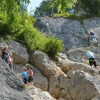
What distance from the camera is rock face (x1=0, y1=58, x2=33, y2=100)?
4793 millimetres

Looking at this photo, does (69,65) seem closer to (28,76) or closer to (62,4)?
(28,76)

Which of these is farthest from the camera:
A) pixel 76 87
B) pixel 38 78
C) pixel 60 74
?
pixel 38 78

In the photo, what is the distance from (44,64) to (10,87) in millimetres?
14210

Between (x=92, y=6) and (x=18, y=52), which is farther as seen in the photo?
(x=92, y=6)

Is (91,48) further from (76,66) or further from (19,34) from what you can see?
(19,34)

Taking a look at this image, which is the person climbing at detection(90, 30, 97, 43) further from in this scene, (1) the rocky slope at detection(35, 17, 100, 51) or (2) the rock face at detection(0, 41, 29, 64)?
(2) the rock face at detection(0, 41, 29, 64)

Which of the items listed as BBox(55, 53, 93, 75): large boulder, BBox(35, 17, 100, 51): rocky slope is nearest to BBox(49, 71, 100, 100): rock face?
BBox(55, 53, 93, 75): large boulder

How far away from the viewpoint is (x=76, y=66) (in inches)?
792

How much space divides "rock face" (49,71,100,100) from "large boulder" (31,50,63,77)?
1990mm

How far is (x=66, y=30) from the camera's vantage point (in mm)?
29172

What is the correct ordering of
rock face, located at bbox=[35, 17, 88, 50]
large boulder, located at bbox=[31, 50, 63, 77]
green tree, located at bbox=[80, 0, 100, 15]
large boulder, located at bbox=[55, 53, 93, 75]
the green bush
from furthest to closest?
1. green tree, located at bbox=[80, 0, 100, 15]
2. rock face, located at bbox=[35, 17, 88, 50]
3. the green bush
4. large boulder, located at bbox=[55, 53, 93, 75]
5. large boulder, located at bbox=[31, 50, 63, 77]

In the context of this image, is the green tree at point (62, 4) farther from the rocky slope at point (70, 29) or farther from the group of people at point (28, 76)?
the rocky slope at point (70, 29)

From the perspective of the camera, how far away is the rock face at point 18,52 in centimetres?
1895

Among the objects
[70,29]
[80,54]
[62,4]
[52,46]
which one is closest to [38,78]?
[52,46]
